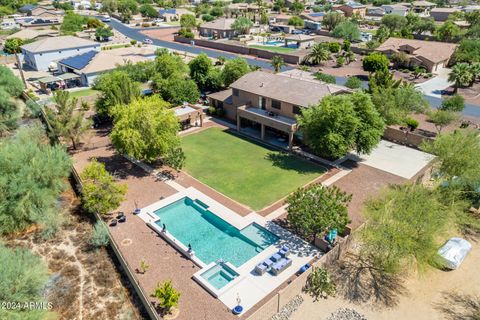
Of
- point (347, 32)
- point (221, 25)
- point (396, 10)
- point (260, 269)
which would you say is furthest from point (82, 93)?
point (396, 10)

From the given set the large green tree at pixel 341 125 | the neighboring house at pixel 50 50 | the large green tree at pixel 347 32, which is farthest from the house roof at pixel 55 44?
the large green tree at pixel 347 32

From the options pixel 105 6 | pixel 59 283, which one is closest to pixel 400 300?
pixel 59 283

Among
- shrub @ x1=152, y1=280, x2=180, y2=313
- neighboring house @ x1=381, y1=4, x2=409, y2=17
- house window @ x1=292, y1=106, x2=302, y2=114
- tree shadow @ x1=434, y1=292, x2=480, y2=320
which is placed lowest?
tree shadow @ x1=434, y1=292, x2=480, y2=320

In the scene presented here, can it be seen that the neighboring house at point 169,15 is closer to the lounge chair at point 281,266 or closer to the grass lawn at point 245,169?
the grass lawn at point 245,169

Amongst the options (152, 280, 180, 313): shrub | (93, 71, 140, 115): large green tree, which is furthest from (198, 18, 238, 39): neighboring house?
(152, 280, 180, 313): shrub

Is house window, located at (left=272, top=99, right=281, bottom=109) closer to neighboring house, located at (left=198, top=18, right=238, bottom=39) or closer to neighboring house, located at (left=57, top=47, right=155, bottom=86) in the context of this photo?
neighboring house, located at (left=57, top=47, right=155, bottom=86)

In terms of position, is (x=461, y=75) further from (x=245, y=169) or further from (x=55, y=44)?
(x=55, y=44)
